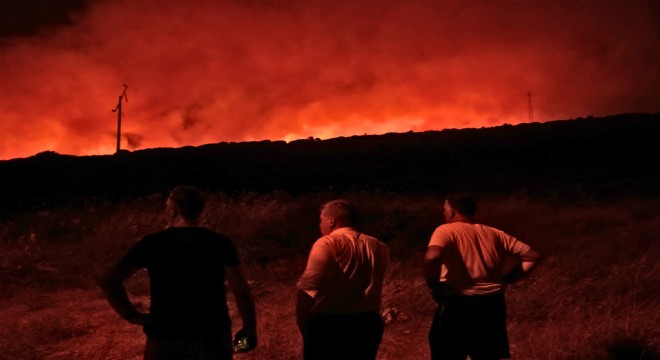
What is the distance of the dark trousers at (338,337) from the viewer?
2.95 meters

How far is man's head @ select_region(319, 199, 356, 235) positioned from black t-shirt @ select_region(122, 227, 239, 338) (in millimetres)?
750

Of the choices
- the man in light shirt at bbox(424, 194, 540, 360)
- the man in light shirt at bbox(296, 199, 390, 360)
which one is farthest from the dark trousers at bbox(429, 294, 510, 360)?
the man in light shirt at bbox(296, 199, 390, 360)

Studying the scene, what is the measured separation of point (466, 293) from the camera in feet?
→ 11.4

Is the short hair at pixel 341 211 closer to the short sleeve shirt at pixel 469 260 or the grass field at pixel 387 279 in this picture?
the short sleeve shirt at pixel 469 260

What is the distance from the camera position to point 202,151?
33.2 m

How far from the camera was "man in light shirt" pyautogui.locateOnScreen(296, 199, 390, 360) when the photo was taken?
116 inches

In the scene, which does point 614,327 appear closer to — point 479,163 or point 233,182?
point 233,182

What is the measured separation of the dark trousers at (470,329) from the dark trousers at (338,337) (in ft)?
2.30

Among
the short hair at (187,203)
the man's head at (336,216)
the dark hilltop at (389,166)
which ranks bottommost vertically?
the man's head at (336,216)

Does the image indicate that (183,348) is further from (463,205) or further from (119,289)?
(463,205)

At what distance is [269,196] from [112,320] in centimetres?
1096

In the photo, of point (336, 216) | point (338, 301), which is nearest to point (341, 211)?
point (336, 216)

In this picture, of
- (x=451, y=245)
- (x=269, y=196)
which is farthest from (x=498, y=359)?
(x=269, y=196)

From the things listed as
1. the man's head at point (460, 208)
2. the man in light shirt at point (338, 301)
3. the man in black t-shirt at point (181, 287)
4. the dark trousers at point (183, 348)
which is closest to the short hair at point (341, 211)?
the man in light shirt at point (338, 301)
